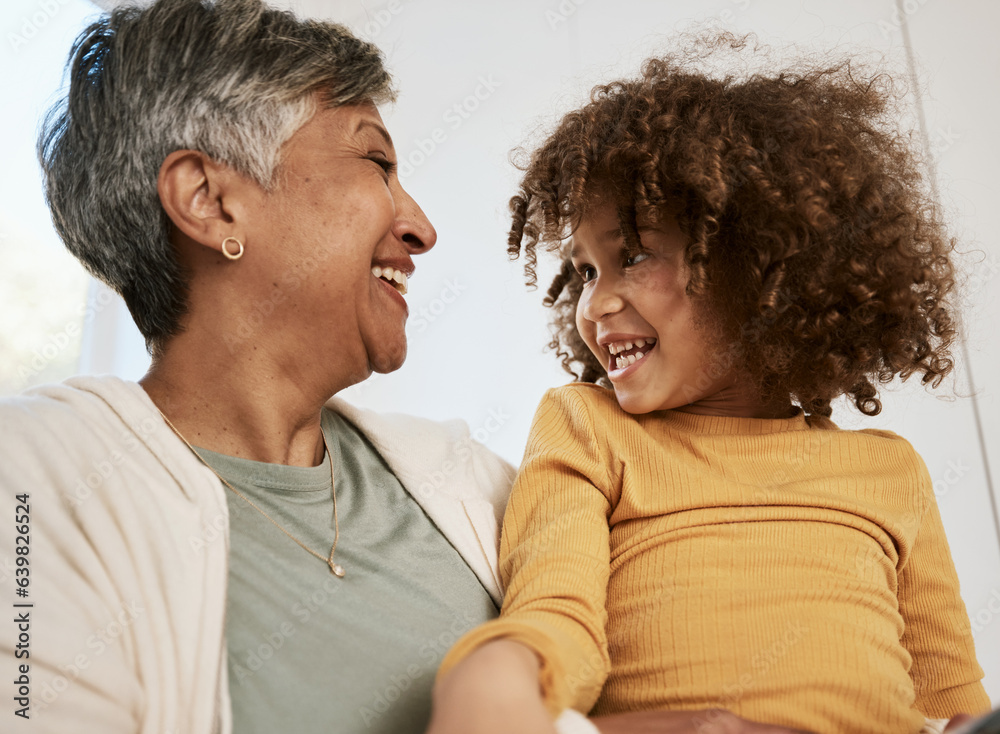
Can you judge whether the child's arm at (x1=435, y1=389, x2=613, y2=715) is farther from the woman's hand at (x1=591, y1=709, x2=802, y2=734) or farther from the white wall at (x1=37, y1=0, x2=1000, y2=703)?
the white wall at (x1=37, y1=0, x2=1000, y2=703)

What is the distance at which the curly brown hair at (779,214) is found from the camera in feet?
4.28

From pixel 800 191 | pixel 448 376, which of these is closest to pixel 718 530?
pixel 800 191

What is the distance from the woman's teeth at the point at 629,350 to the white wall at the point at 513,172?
31.3 inches

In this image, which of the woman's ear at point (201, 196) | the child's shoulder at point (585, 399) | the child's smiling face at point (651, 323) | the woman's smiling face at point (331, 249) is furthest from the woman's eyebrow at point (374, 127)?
the child's shoulder at point (585, 399)

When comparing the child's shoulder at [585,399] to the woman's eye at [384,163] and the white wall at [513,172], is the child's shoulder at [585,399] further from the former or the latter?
the white wall at [513,172]

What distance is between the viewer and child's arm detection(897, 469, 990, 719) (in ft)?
4.06

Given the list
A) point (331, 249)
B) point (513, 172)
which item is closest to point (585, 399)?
point (331, 249)

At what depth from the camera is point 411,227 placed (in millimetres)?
1351

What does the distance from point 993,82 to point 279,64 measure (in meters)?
1.83

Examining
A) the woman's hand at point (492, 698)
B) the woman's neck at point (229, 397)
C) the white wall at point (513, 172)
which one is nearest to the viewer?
the woman's hand at point (492, 698)

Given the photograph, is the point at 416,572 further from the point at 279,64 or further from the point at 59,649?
the point at 279,64

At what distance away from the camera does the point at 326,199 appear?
→ 1229 millimetres

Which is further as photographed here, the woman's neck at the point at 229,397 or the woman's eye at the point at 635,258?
the woman's eye at the point at 635,258

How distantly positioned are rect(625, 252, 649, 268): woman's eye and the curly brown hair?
0.09 feet
